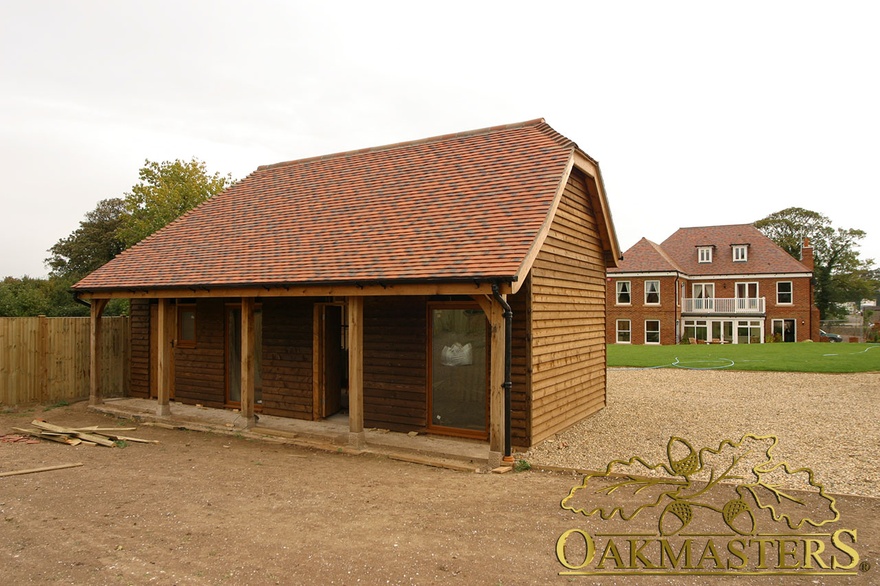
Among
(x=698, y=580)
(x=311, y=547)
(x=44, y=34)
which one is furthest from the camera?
(x=44, y=34)

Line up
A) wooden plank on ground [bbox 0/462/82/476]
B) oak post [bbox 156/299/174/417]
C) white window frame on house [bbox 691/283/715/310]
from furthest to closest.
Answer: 1. white window frame on house [bbox 691/283/715/310]
2. oak post [bbox 156/299/174/417]
3. wooden plank on ground [bbox 0/462/82/476]

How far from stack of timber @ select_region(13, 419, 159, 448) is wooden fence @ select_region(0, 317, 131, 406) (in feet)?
10.8

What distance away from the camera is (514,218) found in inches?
361

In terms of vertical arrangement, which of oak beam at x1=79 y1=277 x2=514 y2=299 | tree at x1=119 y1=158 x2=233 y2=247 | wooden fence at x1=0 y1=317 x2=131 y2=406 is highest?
tree at x1=119 y1=158 x2=233 y2=247

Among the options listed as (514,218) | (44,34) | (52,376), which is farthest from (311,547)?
(44,34)

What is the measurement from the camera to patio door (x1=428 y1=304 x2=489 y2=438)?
9.65m

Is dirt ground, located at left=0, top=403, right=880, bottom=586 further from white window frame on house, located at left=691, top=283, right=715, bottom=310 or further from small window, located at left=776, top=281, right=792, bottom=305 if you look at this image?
small window, located at left=776, top=281, right=792, bottom=305

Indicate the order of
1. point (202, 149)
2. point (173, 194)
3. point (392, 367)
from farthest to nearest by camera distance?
point (202, 149) → point (173, 194) → point (392, 367)

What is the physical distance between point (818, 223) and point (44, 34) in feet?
215

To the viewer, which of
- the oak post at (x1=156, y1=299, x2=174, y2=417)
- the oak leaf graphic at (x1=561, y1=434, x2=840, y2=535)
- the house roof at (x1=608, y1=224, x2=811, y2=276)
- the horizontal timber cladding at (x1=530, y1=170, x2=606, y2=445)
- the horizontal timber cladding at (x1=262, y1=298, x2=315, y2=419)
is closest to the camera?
the oak leaf graphic at (x1=561, y1=434, x2=840, y2=535)

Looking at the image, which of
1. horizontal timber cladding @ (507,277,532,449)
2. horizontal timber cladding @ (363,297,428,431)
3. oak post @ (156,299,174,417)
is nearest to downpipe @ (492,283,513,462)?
horizontal timber cladding @ (507,277,532,449)

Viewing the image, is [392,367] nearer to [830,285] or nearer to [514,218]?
[514,218]

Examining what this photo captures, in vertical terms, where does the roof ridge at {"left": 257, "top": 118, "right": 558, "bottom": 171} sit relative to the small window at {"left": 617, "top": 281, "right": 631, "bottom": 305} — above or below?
above

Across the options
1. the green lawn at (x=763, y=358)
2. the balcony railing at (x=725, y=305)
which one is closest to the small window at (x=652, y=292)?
the balcony railing at (x=725, y=305)
